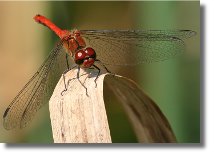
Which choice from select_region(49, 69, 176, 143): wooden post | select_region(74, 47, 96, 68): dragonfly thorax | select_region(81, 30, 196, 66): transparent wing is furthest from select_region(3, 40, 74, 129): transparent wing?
select_region(81, 30, 196, 66): transparent wing

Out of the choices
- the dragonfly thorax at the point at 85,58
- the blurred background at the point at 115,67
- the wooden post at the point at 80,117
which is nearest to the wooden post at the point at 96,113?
the wooden post at the point at 80,117

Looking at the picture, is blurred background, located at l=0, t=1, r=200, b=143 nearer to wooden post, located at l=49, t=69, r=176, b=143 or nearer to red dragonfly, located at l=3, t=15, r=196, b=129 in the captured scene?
red dragonfly, located at l=3, t=15, r=196, b=129

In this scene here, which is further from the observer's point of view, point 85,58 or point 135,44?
point 135,44

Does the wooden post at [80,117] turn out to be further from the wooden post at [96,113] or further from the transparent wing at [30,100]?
the transparent wing at [30,100]

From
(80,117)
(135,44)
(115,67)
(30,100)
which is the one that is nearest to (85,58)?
(30,100)

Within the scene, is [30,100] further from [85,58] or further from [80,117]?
[80,117]

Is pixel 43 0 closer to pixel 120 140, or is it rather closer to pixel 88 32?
pixel 88 32

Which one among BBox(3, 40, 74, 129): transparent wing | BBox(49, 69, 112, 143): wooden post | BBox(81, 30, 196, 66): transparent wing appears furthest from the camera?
BBox(81, 30, 196, 66): transparent wing

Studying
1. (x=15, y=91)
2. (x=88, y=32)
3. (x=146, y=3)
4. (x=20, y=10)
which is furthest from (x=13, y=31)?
(x=146, y=3)
